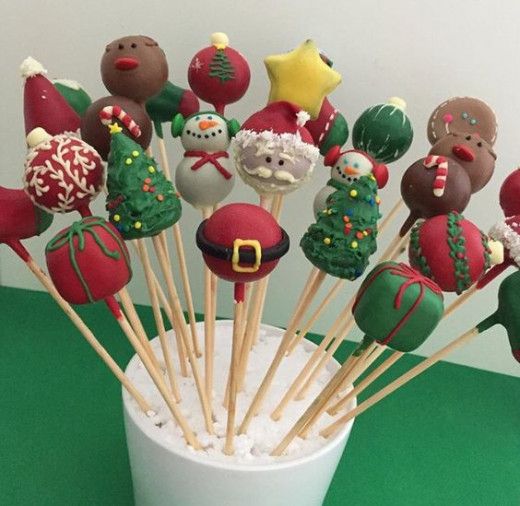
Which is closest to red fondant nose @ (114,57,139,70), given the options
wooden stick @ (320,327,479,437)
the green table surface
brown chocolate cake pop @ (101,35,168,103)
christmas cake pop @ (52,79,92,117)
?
brown chocolate cake pop @ (101,35,168,103)

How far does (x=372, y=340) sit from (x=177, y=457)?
0.27 metres

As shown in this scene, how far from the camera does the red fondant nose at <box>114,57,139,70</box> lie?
0.77m

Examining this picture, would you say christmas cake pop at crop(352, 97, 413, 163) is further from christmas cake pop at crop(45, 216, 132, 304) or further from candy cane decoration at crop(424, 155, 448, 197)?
christmas cake pop at crop(45, 216, 132, 304)

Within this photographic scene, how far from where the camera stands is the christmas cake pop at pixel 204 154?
0.75m

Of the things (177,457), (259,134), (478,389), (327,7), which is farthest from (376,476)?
(327,7)

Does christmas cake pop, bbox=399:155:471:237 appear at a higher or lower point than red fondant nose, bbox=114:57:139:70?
A: lower

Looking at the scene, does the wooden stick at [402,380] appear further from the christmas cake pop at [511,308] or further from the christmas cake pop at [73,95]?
the christmas cake pop at [73,95]

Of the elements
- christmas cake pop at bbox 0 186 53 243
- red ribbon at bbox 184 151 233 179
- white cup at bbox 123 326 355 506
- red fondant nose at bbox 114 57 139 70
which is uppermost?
red fondant nose at bbox 114 57 139 70

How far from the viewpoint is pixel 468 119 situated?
848 mm

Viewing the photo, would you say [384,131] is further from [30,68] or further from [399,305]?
[30,68]

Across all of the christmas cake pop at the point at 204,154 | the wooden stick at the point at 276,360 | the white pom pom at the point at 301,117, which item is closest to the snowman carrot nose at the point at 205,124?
the christmas cake pop at the point at 204,154

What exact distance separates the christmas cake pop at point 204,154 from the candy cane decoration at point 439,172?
0.74 feet

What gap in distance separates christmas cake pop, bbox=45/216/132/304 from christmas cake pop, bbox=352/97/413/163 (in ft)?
1.19

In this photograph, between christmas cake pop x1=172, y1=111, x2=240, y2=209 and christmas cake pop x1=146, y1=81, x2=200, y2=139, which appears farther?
christmas cake pop x1=146, y1=81, x2=200, y2=139
